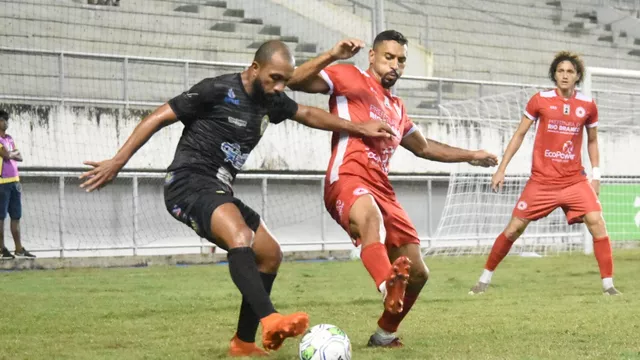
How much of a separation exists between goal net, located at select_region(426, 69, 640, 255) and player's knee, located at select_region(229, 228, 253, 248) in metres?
12.0

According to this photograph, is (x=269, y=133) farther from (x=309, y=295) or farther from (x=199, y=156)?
(x=199, y=156)

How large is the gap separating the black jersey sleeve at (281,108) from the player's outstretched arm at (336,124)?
0.22ft

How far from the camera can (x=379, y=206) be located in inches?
254

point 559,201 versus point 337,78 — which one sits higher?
point 337,78

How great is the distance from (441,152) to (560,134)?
3694mm

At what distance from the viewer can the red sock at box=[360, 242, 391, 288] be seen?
5.89 m

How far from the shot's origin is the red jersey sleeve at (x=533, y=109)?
10570 mm

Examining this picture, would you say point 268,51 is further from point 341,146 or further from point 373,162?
point 373,162

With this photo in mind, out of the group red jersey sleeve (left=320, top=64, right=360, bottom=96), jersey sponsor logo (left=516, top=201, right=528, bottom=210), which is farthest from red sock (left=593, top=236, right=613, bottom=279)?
red jersey sleeve (left=320, top=64, right=360, bottom=96)

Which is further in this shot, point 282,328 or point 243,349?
point 243,349

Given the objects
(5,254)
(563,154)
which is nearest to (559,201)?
(563,154)

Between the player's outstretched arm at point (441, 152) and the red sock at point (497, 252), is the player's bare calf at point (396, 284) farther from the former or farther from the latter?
→ the red sock at point (497, 252)

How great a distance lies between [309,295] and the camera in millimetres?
10422

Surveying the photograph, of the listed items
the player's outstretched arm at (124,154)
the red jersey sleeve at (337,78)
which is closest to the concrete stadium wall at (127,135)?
the red jersey sleeve at (337,78)
